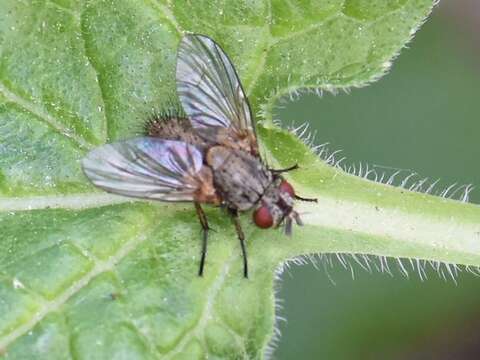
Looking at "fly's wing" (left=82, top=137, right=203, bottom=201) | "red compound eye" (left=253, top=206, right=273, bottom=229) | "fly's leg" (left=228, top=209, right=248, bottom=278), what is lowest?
"fly's leg" (left=228, top=209, right=248, bottom=278)

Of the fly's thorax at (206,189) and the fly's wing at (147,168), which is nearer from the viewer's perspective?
the fly's wing at (147,168)

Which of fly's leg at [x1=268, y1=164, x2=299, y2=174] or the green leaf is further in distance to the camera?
fly's leg at [x1=268, y1=164, x2=299, y2=174]

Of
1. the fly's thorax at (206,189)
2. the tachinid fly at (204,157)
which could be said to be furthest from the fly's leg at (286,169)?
the fly's thorax at (206,189)

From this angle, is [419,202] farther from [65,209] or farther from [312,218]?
[65,209]

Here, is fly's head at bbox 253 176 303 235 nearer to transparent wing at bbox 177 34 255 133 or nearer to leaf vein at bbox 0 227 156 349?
transparent wing at bbox 177 34 255 133

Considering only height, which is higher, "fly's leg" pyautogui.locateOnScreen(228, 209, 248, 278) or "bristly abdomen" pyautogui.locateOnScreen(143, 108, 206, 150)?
"bristly abdomen" pyautogui.locateOnScreen(143, 108, 206, 150)

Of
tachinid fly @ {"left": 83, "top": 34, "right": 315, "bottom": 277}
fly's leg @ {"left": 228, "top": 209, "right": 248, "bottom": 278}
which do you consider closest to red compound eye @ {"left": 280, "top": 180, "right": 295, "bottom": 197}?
tachinid fly @ {"left": 83, "top": 34, "right": 315, "bottom": 277}

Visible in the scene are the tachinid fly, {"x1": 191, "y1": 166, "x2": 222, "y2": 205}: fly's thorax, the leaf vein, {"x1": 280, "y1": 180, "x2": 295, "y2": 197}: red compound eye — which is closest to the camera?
the leaf vein

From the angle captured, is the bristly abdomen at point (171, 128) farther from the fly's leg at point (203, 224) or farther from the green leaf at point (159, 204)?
the fly's leg at point (203, 224)

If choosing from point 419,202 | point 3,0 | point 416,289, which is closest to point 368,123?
point 416,289
